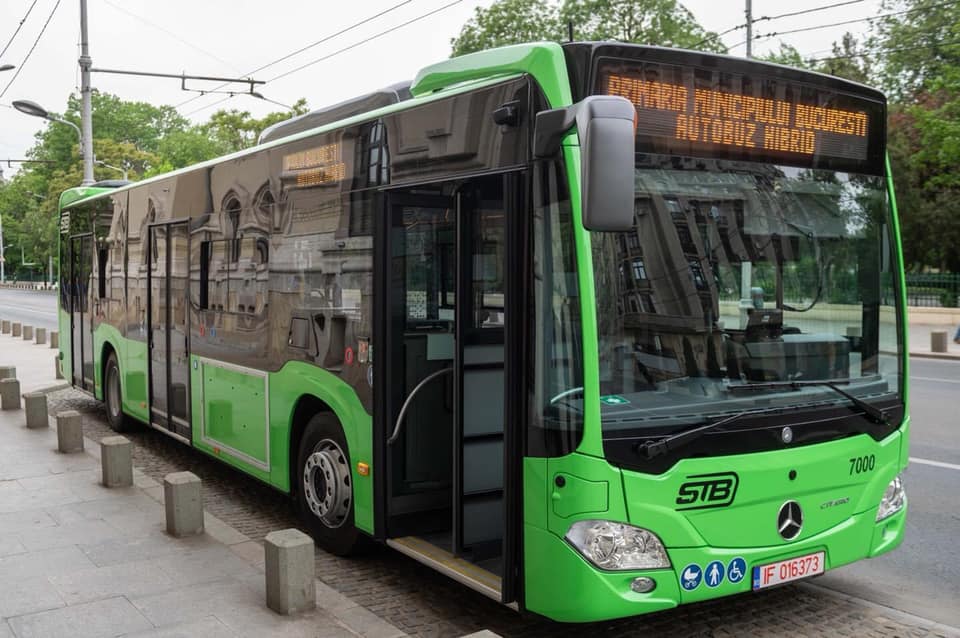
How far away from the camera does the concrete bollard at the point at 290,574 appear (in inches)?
205

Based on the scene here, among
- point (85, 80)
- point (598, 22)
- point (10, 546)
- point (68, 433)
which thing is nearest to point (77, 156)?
point (598, 22)

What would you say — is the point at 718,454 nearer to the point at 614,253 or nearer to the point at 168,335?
the point at 614,253

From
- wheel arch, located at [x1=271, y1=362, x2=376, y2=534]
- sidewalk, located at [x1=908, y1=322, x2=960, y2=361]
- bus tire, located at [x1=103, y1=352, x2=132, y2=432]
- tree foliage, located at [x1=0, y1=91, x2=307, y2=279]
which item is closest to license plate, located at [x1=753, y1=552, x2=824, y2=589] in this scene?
wheel arch, located at [x1=271, y1=362, x2=376, y2=534]

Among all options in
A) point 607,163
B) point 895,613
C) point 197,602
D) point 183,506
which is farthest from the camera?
point 183,506

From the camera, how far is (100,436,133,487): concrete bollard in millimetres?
8312

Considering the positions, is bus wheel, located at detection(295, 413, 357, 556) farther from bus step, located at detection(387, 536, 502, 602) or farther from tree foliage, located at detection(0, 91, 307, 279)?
tree foliage, located at detection(0, 91, 307, 279)

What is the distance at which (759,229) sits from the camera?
4.64m

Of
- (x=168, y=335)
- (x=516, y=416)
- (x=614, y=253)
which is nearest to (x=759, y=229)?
(x=614, y=253)

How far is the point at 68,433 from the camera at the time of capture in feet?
32.9

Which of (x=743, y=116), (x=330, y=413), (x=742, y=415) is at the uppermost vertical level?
(x=743, y=116)

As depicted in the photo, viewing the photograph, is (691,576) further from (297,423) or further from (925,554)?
(297,423)

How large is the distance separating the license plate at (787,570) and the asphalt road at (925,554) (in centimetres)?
118

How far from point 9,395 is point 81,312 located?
1.54 metres

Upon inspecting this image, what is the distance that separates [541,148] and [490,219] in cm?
100
